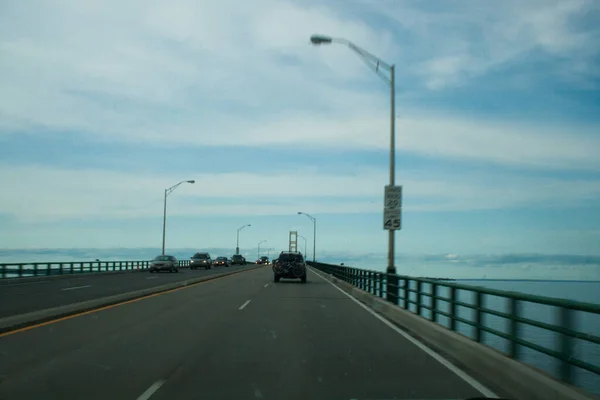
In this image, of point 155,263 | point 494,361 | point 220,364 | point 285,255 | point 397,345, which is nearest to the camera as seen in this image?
point 494,361

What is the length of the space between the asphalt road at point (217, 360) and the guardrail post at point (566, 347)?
1.14 metres

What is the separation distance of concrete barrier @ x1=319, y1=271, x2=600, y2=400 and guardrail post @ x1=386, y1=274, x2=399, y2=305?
4.28 m

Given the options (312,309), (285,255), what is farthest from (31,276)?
(312,309)

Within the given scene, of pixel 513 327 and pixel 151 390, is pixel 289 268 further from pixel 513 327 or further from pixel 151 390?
pixel 151 390

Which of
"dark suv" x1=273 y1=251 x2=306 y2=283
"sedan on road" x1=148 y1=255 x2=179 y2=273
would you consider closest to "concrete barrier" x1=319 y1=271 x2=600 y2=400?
"dark suv" x1=273 y1=251 x2=306 y2=283

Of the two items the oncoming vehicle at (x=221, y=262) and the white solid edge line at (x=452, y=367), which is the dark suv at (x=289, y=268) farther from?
the oncoming vehicle at (x=221, y=262)

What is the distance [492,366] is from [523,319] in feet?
2.67

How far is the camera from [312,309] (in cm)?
2003

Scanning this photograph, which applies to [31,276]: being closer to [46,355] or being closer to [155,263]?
[155,263]

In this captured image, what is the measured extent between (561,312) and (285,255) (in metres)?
33.2

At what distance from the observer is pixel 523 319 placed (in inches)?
344

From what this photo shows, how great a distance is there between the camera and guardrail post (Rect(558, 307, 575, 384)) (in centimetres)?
729

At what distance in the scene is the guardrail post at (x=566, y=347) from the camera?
23.9 ft

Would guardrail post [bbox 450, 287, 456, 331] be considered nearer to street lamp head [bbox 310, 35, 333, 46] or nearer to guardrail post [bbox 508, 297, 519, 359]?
guardrail post [bbox 508, 297, 519, 359]
